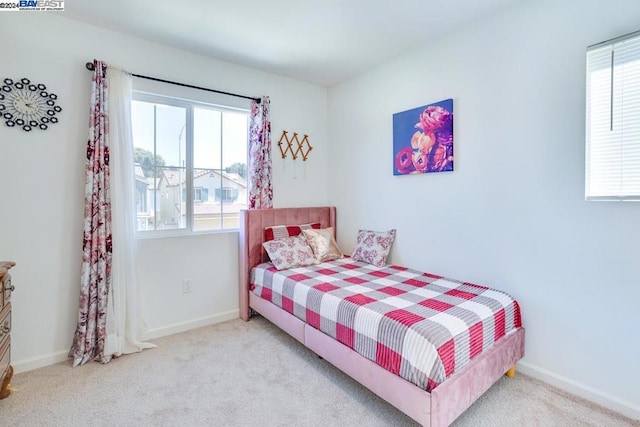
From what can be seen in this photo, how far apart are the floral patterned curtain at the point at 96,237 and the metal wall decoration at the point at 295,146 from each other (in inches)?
66.3

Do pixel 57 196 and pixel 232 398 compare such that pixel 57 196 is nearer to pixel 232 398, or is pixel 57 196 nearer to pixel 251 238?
pixel 251 238

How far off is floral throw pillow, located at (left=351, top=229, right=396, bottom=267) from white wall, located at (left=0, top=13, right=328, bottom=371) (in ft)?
5.52

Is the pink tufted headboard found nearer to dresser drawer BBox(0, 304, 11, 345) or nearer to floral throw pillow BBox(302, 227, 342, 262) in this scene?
floral throw pillow BBox(302, 227, 342, 262)

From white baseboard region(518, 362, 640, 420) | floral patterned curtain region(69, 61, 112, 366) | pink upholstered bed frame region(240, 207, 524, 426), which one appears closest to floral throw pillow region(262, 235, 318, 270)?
pink upholstered bed frame region(240, 207, 524, 426)

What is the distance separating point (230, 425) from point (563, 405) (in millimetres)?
1950

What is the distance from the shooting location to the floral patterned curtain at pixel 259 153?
3.32 m

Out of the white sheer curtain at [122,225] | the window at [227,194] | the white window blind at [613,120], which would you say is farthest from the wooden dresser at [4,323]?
the white window blind at [613,120]

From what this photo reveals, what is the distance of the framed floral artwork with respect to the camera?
2.64 metres

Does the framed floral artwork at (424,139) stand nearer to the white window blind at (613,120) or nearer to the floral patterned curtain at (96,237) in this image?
the white window blind at (613,120)

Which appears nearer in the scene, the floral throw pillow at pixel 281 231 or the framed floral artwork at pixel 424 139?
the framed floral artwork at pixel 424 139

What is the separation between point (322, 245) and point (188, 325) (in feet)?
4.90

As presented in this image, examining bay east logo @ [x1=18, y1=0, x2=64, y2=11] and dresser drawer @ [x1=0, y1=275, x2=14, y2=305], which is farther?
bay east logo @ [x1=18, y1=0, x2=64, y2=11]

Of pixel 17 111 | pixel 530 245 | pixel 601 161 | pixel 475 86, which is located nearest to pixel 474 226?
pixel 530 245

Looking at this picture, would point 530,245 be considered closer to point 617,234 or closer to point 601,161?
point 617,234
